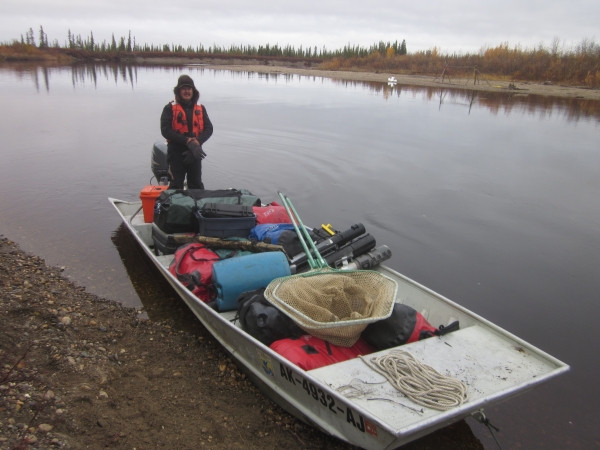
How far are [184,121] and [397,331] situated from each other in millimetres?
4452

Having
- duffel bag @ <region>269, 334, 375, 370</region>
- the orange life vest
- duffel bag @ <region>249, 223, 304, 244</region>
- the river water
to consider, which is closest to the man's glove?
the orange life vest

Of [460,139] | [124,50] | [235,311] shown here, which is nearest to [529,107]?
[460,139]

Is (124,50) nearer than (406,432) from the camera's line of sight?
No

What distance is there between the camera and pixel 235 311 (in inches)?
163

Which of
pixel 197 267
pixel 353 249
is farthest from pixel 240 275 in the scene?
pixel 353 249

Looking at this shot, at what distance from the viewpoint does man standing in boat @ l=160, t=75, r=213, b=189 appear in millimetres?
6281

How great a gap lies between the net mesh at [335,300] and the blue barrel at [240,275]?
0.37 metres

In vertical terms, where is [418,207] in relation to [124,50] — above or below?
below

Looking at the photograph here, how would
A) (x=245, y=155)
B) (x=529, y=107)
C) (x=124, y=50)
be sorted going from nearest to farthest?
(x=245, y=155) → (x=529, y=107) → (x=124, y=50)

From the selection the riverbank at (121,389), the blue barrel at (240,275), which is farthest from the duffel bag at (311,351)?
the blue barrel at (240,275)

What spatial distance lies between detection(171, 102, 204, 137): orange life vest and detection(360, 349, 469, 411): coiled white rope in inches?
178

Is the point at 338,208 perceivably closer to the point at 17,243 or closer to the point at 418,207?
the point at 418,207

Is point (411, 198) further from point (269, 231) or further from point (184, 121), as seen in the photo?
point (184, 121)

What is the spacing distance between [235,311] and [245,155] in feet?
25.6
